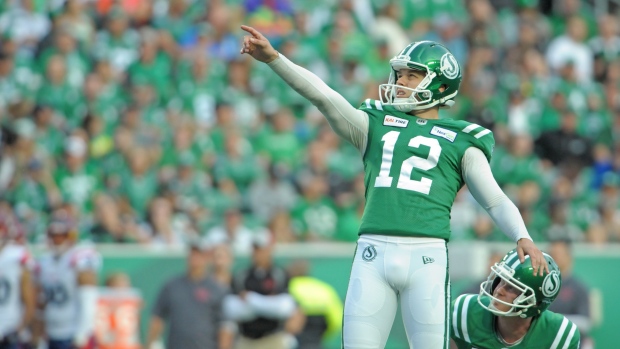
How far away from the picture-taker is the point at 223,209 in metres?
12.2

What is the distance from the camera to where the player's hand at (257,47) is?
16.9 feet

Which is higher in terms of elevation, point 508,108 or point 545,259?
point 508,108

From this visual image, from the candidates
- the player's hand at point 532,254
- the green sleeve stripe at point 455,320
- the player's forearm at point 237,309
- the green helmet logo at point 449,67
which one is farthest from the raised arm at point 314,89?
the player's forearm at point 237,309

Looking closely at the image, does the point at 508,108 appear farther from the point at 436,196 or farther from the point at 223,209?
the point at 436,196

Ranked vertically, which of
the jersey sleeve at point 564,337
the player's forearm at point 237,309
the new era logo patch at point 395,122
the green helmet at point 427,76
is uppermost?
the green helmet at point 427,76

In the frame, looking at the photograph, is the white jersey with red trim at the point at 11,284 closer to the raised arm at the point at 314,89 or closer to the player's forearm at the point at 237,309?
the player's forearm at the point at 237,309

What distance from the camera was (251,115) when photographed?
13633 mm

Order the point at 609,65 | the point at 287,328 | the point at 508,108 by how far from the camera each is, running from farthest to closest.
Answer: the point at 609,65 → the point at 508,108 → the point at 287,328

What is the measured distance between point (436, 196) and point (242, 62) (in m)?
8.97

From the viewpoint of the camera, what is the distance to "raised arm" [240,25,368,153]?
520cm

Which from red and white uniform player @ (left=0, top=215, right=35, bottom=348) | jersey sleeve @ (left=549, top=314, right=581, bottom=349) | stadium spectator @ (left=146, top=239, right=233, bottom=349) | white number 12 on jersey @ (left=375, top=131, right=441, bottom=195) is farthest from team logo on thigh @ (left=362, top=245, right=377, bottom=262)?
stadium spectator @ (left=146, top=239, right=233, bottom=349)

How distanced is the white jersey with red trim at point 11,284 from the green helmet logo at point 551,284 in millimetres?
5106

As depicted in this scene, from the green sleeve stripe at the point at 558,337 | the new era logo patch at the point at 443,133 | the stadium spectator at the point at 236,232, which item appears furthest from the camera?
the stadium spectator at the point at 236,232

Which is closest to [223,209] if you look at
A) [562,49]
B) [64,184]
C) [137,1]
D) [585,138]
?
[64,184]
